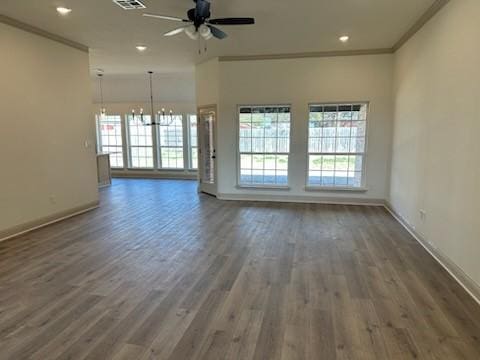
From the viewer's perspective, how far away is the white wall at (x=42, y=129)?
455cm

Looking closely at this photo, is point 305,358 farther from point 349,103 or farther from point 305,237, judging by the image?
point 349,103

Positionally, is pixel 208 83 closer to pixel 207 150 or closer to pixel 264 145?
pixel 207 150

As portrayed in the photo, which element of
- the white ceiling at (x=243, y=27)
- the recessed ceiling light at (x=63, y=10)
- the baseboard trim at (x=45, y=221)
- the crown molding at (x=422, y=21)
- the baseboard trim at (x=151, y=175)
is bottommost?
the baseboard trim at (x=45, y=221)

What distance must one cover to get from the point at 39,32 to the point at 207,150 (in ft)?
12.8

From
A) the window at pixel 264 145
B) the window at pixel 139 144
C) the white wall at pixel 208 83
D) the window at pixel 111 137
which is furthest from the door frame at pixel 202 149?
the window at pixel 111 137

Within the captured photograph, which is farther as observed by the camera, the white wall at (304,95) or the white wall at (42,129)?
the white wall at (304,95)

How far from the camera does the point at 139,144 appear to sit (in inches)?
416

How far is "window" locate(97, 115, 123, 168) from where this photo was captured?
10.6 m

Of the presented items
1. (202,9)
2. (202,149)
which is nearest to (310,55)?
(202,149)

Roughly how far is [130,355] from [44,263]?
85.2 inches

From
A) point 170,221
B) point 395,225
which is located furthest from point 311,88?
point 170,221

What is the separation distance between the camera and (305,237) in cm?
457

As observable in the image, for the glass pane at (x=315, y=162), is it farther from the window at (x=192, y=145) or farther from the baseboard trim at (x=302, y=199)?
the window at (x=192, y=145)

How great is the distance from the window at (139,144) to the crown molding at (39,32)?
4490 mm
